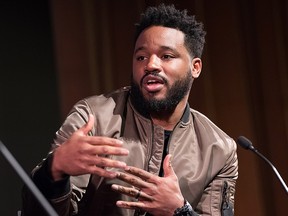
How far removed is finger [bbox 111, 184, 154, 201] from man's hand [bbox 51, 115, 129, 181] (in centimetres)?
8

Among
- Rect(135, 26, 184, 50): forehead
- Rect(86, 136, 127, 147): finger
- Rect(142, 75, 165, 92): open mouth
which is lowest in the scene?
Rect(86, 136, 127, 147): finger

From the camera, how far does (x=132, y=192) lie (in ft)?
4.90

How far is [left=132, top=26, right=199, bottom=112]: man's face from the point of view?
1.69 metres

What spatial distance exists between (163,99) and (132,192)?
328 mm

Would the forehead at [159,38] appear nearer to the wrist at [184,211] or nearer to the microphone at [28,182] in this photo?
the wrist at [184,211]

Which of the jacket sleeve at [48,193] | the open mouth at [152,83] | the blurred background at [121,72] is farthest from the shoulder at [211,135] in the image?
the blurred background at [121,72]

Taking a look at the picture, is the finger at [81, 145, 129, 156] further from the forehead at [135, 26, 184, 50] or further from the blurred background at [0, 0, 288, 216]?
the blurred background at [0, 0, 288, 216]

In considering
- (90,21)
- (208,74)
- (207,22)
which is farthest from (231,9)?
(90,21)

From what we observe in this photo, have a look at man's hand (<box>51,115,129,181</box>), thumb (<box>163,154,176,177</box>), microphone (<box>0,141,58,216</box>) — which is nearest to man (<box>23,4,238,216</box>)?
thumb (<box>163,154,176,177</box>)

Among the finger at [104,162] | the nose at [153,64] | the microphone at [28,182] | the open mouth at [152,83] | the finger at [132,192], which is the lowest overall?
the finger at [132,192]

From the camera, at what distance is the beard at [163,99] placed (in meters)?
1.70

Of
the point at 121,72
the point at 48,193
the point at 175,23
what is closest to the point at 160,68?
the point at 175,23

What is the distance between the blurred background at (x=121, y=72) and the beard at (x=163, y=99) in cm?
86

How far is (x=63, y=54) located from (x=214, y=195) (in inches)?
43.0
